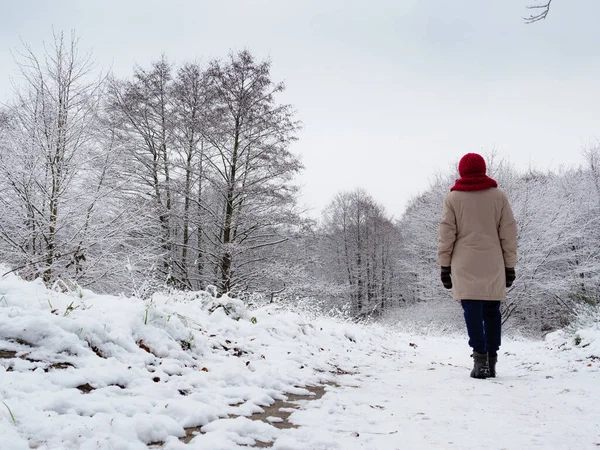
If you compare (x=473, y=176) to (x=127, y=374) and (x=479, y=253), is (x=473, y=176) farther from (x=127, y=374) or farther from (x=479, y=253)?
(x=127, y=374)

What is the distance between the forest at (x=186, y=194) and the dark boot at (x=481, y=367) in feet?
12.2

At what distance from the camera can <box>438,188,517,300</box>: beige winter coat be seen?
3852mm

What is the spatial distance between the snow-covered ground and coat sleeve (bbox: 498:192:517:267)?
45.5 inches

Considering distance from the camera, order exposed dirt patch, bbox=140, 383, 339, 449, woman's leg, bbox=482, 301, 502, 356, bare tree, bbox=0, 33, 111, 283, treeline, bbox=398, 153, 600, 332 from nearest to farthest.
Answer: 1. exposed dirt patch, bbox=140, 383, 339, 449
2. woman's leg, bbox=482, 301, 502, 356
3. bare tree, bbox=0, 33, 111, 283
4. treeline, bbox=398, 153, 600, 332

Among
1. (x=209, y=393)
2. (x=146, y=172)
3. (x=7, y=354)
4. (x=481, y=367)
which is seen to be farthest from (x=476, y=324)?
(x=146, y=172)

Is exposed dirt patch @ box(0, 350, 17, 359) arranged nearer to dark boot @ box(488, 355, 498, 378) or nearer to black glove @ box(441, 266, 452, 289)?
black glove @ box(441, 266, 452, 289)

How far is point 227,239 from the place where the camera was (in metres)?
11.7

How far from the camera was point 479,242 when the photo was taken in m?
3.92

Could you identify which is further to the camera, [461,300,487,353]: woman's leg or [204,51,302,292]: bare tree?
[204,51,302,292]: bare tree

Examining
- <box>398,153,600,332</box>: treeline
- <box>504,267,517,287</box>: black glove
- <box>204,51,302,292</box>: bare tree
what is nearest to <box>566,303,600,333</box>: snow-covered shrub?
<box>504,267,517,287</box>: black glove

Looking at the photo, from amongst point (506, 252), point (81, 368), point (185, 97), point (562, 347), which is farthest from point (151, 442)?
point (185, 97)

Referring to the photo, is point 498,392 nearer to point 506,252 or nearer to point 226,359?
point 506,252

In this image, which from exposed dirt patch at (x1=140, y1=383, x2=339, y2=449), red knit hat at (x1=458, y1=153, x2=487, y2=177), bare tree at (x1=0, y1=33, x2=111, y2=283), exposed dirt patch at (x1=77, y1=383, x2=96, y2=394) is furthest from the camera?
bare tree at (x1=0, y1=33, x2=111, y2=283)

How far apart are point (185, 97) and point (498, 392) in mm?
12981
